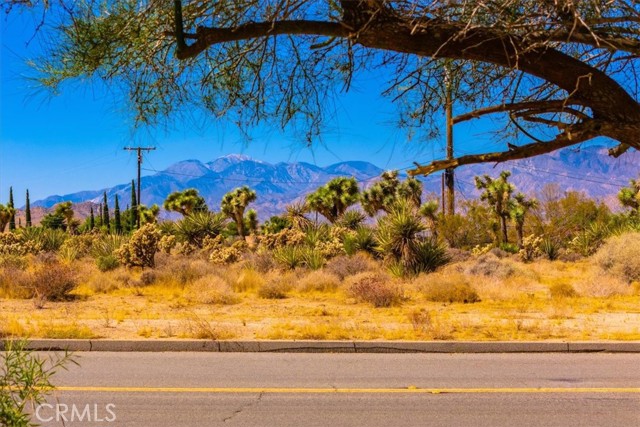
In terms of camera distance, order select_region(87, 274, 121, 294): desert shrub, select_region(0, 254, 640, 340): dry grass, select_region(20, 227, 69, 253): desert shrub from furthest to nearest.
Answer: select_region(20, 227, 69, 253): desert shrub
select_region(87, 274, 121, 294): desert shrub
select_region(0, 254, 640, 340): dry grass

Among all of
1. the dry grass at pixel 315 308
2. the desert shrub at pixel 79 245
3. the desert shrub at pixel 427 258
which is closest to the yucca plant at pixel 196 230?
the desert shrub at pixel 79 245

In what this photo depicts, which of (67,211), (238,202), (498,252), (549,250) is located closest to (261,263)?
(498,252)

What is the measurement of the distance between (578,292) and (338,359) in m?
12.6

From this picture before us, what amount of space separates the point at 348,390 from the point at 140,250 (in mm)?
18718

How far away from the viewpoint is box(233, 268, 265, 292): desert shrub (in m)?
21.5

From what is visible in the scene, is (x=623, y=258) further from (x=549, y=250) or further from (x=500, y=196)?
(x=500, y=196)

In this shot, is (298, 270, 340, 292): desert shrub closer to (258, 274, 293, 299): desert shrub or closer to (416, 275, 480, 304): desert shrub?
(258, 274, 293, 299): desert shrub

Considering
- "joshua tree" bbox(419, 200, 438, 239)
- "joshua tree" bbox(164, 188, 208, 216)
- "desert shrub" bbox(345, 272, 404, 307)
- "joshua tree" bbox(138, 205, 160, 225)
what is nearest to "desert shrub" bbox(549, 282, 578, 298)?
"desert shrub" bbox(345, 272, 404, 307)

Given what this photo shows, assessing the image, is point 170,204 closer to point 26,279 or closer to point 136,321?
point 26,279

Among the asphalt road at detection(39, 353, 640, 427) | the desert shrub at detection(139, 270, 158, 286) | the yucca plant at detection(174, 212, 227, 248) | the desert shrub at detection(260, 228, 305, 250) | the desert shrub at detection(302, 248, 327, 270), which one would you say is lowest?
the asphalt road at detection(39, 353, 640, 427)

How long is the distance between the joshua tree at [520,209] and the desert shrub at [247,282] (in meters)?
21.2

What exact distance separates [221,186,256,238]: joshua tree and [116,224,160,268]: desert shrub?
22.1 meters

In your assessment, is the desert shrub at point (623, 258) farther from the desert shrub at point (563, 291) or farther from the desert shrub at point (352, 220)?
the desert shrub at point (352, 220)

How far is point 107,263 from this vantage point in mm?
25766
